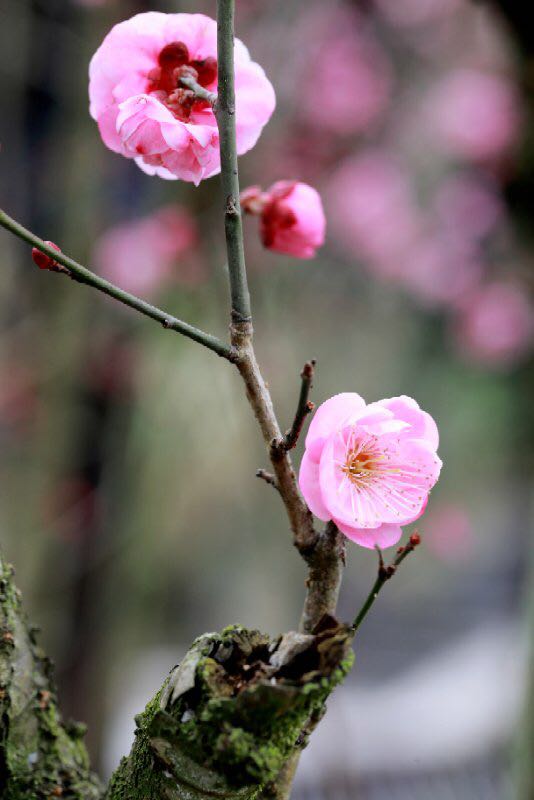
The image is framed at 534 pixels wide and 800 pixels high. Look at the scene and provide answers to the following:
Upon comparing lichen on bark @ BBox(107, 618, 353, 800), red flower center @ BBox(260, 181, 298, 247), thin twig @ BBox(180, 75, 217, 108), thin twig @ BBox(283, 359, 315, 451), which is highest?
red flower center @ BBox(260, 181, 298, 247)

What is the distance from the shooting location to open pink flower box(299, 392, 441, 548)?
0.48m

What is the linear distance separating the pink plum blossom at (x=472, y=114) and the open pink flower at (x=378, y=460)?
2.00 metres

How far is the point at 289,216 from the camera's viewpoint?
688mm

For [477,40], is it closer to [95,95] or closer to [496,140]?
→ [496,140]

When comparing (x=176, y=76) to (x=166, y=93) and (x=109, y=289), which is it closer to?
(x=166, y=93)

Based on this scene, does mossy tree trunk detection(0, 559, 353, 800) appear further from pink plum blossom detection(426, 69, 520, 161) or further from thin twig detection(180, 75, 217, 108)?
pink plum blossom detection(426, 69, 520, 161)

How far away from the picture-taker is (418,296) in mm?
2688

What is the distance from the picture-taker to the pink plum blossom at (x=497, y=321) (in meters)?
2.64

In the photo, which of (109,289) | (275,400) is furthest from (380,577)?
(275,400)

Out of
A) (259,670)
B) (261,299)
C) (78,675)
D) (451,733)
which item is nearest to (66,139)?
(261,299)

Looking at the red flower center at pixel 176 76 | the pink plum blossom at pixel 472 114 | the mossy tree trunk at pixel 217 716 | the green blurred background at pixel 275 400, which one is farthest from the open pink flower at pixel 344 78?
the mossy tree trunk at pixel 217 716

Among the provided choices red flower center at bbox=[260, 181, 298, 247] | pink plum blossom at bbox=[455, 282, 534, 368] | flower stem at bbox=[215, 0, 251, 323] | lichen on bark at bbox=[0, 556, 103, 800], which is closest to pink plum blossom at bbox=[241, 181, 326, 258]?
red flower center at bbox=[260, 181, 298, 247]

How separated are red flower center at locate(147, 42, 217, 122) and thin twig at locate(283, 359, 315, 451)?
22cm

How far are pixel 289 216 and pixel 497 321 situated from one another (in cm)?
209
